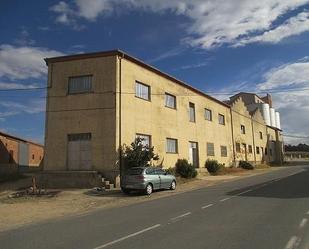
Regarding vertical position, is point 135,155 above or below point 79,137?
below

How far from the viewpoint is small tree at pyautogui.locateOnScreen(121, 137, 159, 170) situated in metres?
27.4

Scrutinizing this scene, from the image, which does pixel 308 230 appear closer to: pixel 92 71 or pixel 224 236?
pixel 224 236

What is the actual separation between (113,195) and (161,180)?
3.16 m

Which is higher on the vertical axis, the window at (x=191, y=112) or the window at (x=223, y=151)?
the window at (x=191, y=112)

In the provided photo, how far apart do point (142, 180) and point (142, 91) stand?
10645mm

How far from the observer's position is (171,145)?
3525 centimetres

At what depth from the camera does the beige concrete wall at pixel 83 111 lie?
27.8 meters

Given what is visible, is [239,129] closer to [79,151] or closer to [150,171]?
[79,151]

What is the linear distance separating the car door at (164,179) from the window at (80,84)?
27.1ft

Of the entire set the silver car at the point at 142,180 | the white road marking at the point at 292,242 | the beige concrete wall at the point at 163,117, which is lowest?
the white road marking at the point at 292,242

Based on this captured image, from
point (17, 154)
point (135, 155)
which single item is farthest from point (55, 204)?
point (17, 154)

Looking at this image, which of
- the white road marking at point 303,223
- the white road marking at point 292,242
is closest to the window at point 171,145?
the white road marking at point 303,223

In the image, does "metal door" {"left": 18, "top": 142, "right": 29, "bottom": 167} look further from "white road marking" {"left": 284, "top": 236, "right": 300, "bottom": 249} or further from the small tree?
"white road marking" {"left": 284, "top": 236, "right": 300, "bottom": 249}

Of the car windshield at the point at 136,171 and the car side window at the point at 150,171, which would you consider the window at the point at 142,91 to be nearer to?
the car side window at the point at 150,171
